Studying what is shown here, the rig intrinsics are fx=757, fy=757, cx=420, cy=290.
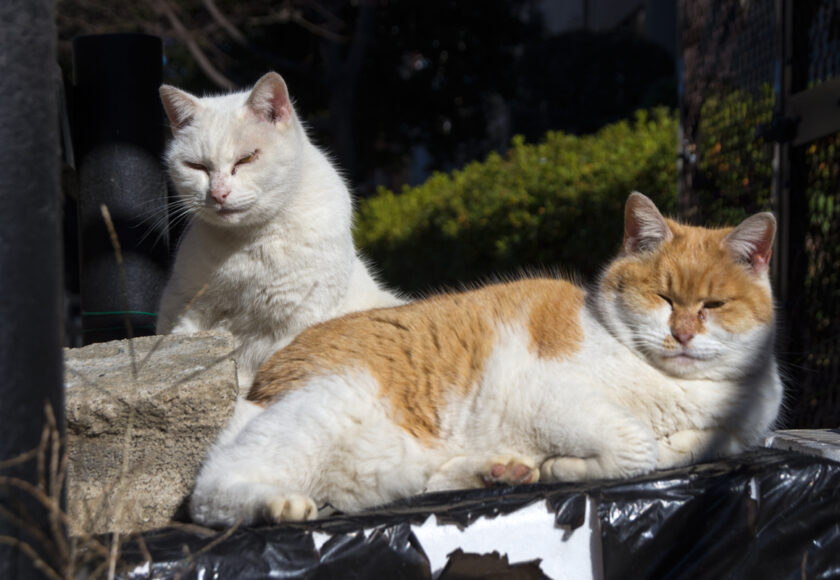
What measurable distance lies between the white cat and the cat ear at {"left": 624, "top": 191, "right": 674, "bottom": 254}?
1151mm

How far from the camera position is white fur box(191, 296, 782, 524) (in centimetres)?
195

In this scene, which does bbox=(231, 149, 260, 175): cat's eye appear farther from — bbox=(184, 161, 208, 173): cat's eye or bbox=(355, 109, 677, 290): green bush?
bbox=(355, 109, 677, 290): green bush

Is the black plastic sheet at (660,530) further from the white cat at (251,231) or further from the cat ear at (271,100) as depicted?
the cat ear at (271,100)

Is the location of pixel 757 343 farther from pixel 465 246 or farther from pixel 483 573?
pixel 465 246

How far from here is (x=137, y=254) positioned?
332cm

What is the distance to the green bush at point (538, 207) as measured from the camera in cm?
529

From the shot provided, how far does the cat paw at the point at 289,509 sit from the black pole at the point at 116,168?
1803 mm

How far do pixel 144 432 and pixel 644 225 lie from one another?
1.55 m

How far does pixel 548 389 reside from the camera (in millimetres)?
2127

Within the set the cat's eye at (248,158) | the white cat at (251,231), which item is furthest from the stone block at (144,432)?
the cat's eye at (248,158)

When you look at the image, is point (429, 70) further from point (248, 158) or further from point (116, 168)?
point (248, 158)

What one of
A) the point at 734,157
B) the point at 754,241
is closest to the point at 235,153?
the point at 754,241

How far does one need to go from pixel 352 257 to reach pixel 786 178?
2.27 metres

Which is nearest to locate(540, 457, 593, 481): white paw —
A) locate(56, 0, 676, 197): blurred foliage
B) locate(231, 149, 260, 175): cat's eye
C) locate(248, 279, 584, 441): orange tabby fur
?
locate(248, 279, 584, 441): orange tabby fur
